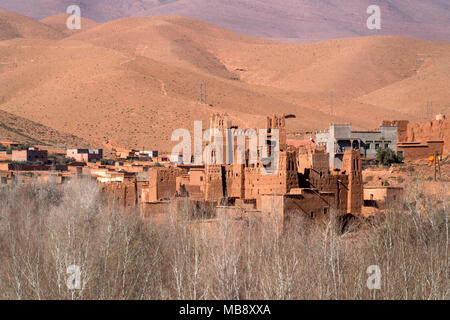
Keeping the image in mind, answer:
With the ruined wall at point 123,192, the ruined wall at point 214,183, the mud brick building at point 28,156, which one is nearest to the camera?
the ruined wall at point 214,183

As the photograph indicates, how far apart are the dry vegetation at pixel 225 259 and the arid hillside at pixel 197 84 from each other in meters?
45.6

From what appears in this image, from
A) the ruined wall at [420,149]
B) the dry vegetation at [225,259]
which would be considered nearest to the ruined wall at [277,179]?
the dry vegetation at [225,259]

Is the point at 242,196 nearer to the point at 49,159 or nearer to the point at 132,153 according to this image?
the point at 49,159

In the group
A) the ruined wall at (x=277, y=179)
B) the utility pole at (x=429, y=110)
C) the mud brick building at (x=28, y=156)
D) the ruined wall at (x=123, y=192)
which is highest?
the utility pole at (x=429, y=110)

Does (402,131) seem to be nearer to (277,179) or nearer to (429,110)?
(277,179)

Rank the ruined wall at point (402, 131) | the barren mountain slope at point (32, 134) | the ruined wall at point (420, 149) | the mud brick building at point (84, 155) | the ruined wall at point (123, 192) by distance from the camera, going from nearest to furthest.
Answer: the ruined wall at point (123, 192), the ruined wall at point (420, 149), the ruined wall at point (402, 131), the mud brick building at point (84, 155), the barren mountain slope at point (32, 134)

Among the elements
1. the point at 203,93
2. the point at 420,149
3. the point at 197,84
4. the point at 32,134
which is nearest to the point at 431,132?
the point at 420,149

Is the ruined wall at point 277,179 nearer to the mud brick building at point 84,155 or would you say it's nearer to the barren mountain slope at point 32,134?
the mud brick building at point 84,155

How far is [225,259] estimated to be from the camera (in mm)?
22141

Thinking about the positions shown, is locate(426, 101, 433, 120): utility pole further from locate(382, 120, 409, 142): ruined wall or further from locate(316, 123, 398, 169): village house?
locate(316, 123, 398, 169): village house

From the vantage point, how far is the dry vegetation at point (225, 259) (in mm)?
20688

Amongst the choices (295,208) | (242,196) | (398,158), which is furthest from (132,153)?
(295,208)

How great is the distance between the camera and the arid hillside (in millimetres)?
95375

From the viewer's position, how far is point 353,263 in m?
23.2
